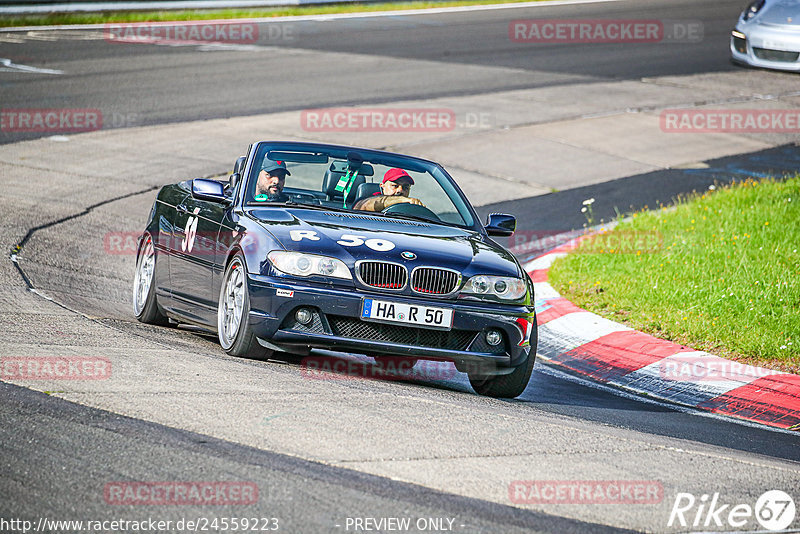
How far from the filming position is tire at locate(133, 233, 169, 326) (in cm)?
878

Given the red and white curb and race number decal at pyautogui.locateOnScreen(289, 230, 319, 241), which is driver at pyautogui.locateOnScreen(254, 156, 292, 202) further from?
the red and white curb

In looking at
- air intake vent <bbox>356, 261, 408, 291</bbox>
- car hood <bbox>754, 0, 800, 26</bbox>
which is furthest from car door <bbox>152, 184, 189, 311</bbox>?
car hood <bbox>754, 0, 800, 26</bbox>

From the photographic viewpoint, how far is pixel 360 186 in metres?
8.16

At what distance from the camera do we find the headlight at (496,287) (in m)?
6.96

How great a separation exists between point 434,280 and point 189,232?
2.26m

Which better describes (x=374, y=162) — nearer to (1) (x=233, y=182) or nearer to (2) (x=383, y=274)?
(1) (x=233, y=182)

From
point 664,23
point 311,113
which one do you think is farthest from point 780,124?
point 664,23

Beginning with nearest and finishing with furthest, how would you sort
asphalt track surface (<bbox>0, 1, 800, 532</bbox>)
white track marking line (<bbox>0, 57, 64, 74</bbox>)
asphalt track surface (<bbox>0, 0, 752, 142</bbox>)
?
asphalt track surface (<bbox>0, 1, 800, 532</bbox>)
asphalt track surface (<bbox>0, 0, 752, 142</bbox>)
white track marking line (<bbox>0, 57, 64, 74</bbox>)

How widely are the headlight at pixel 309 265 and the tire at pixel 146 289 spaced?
225 cm

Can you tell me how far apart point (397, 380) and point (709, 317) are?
10.8ft

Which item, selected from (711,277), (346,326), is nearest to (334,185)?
(346,326)

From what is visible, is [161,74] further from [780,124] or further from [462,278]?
[462,278]

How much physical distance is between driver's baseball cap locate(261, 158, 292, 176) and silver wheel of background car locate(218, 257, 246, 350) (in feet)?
3.49

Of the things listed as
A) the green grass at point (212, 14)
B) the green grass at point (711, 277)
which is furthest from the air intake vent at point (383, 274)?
the green grass at point (212, 14)
